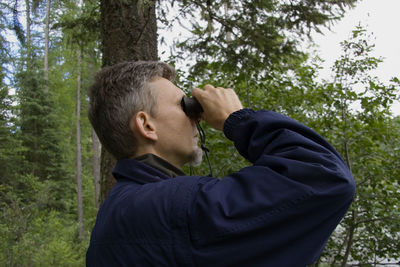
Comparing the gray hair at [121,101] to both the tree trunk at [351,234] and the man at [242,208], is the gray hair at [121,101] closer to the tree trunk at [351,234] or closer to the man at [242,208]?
the man at [242,208]

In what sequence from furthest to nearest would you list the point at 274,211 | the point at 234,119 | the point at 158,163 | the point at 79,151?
the point at 79,151 → the point at 158,163 → the point at 234,119 → the point at 274,211

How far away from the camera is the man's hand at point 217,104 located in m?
1.34

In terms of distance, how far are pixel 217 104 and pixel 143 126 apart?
1.08 feet

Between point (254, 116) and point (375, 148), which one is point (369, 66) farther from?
point (254, 116)

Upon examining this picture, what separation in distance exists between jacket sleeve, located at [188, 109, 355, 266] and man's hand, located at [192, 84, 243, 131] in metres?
0.32

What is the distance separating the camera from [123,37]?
10.9 ft

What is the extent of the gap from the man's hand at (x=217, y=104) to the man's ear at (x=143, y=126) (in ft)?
0.73

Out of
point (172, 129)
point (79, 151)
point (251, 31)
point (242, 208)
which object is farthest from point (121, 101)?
point (79, 151)

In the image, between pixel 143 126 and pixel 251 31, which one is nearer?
pixel 143 126

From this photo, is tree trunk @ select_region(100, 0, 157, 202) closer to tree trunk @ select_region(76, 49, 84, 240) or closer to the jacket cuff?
the jacket cuff

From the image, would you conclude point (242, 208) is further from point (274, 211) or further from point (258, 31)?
point (258, 31)

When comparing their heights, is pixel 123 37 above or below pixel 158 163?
above

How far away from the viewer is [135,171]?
1.33 m

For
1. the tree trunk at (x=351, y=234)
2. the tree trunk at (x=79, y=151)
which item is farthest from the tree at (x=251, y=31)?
the tree trunk at (x=79, y=151)
